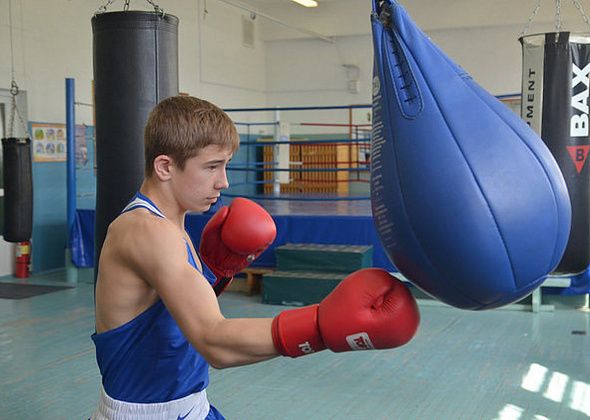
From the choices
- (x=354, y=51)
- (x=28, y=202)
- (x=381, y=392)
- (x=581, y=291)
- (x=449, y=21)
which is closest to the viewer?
(x=381, y=392)

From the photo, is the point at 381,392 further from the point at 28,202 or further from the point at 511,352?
the point at 28,202

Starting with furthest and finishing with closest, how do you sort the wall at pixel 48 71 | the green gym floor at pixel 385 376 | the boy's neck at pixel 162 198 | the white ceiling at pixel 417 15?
the white ceiling at pixel 417 15
the wall at pixel 48 71
the green gym floor at pixel 385 376
the boy's neck at pixel 162 198

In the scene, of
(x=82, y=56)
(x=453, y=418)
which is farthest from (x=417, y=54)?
(x=82, y=56)

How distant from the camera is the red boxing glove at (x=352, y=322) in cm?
118

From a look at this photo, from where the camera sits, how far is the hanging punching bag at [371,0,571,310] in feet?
3.91

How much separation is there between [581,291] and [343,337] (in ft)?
15.1

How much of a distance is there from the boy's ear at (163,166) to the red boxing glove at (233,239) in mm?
416

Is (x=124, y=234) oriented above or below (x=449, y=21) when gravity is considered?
below

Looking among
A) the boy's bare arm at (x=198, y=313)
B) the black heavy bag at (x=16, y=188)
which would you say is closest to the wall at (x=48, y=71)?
the black heavy bag at (x=16, y=188)

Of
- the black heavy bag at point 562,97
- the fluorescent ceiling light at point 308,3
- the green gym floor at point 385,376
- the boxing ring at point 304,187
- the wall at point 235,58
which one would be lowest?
the green gym floor at point 385,376

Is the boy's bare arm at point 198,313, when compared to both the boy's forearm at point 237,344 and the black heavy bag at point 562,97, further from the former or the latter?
the black heavy bag at point 562,97

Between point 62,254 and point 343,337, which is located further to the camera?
point 62,254

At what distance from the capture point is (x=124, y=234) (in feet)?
4.34

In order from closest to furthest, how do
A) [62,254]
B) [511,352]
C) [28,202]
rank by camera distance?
1. [511,352]
2. [28,202]
3. [62,254]
